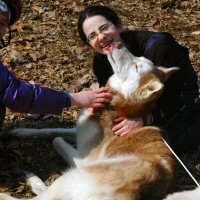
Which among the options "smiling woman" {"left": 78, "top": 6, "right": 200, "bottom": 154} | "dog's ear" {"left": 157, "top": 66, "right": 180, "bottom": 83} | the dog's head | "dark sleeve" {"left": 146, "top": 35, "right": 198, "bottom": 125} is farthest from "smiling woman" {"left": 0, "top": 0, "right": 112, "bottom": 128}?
"dark sleeve" {"left": 146, "top": 35, "right": 198, "bottom": 125}

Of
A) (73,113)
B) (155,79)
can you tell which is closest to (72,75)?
(73,113)

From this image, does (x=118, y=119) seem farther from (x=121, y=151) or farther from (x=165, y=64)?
(x=165, y=64)

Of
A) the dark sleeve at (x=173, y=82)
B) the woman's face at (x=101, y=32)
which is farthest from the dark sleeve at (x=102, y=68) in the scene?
the dark sleeve at (x=173, y=82)

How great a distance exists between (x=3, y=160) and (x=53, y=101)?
1115 mm

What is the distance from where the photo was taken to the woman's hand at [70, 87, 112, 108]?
15.7 ft

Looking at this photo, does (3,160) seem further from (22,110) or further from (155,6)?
(155,6)

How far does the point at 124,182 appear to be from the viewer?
4.17 m

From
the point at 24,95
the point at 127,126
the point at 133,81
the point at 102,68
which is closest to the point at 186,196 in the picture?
the point at 127,126

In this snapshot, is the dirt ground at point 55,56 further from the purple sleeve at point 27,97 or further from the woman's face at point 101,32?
the woman's face at point 101,32

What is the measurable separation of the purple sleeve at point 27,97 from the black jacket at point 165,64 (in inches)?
42.4

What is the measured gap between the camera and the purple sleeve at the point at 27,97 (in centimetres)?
450

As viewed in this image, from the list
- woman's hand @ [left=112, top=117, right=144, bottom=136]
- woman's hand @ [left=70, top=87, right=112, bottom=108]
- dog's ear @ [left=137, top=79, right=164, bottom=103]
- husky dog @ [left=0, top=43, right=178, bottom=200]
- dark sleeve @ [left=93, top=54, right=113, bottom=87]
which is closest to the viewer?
husky dog @ [left=0, top=43, right=178, bottom=200]

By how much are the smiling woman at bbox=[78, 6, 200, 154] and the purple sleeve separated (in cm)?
76

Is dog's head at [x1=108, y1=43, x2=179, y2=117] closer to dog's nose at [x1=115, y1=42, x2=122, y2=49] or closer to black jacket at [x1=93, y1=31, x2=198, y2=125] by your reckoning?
dog's nose at [x1=115, y1=42, x2=122, y2=49]
